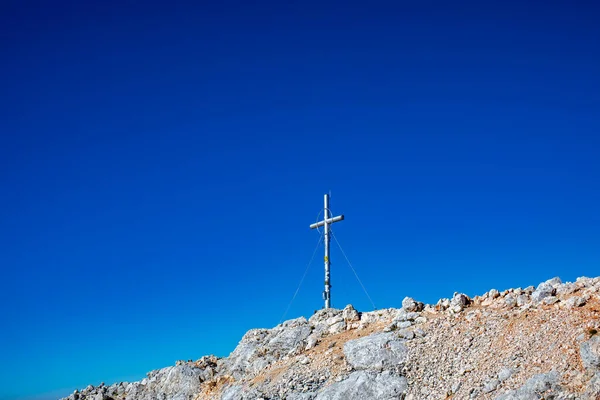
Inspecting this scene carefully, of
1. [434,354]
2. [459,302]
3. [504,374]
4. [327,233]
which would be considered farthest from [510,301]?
[327,233]

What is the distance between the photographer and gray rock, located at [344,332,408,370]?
72.4 feet

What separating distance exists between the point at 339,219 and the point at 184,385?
1174 cm

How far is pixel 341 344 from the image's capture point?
2497 cm

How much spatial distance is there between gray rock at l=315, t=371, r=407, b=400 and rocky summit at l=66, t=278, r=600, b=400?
1.5 inches

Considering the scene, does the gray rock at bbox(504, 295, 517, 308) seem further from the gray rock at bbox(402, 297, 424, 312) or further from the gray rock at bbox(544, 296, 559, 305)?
the gray rock at bbox(402, 297, 424, 312)

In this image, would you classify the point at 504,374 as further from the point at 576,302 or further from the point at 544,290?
the point at 544,290

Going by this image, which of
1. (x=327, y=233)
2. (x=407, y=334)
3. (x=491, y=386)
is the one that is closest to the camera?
(x=491, y=386)

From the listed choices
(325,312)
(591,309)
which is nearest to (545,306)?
(591,309)

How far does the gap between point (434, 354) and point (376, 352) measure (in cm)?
226

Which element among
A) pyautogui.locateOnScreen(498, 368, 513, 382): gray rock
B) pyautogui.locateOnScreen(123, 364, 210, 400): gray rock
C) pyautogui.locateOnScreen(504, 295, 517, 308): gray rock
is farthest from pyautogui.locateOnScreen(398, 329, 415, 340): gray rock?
pyautogui.locateOnScreen(123, 364, 210, 400): gray rock

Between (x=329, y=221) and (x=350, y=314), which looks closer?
(x=350, y=314)

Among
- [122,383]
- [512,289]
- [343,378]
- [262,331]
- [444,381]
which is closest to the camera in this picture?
[444,381]

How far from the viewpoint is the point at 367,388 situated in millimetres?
20984

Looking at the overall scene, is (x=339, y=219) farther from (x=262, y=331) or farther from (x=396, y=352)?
(x=396, y=352)
